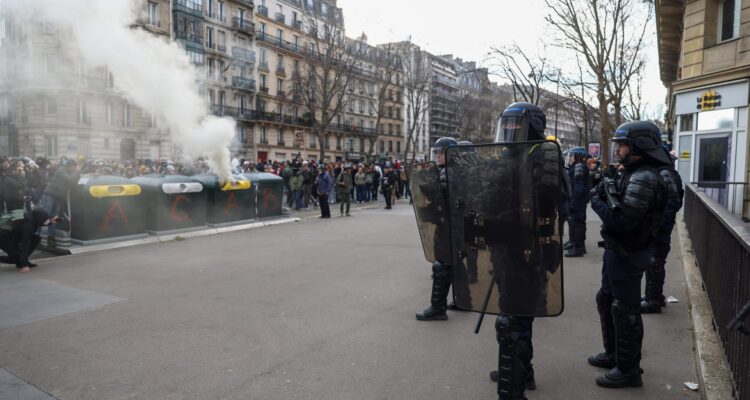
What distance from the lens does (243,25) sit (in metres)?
41.1

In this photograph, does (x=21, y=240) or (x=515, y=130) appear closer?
(x=515, y=130)

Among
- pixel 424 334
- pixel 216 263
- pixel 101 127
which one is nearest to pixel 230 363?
pixel 424 334

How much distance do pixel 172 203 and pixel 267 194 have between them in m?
3.20

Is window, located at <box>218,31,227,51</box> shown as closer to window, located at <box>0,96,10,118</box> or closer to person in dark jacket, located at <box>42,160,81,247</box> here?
window, located at <box>0,96,10,118</box>

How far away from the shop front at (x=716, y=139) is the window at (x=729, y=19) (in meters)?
1.49

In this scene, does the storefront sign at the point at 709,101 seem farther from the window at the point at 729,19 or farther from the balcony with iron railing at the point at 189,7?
the balcony with iron railing at the point at 189,7

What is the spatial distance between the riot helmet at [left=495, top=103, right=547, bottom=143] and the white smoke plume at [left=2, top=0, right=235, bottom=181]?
384 inches

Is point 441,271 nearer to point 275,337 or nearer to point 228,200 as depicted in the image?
point 275,337

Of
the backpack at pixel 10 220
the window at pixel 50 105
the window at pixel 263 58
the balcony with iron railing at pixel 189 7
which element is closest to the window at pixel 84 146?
the window at pixel 50 105

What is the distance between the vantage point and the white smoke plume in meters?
10.7

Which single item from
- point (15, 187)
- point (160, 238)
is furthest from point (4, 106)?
point (160, 238)

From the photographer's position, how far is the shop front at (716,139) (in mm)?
12992

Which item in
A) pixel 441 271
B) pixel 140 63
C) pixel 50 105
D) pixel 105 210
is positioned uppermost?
pixel 140 63

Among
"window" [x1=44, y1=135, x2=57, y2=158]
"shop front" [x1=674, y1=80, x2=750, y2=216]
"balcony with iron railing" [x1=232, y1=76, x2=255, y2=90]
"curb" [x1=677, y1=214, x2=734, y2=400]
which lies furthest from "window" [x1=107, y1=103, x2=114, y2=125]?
"balcony with iron railing" [x1=232, y1=76, x2=255, y2=90]
